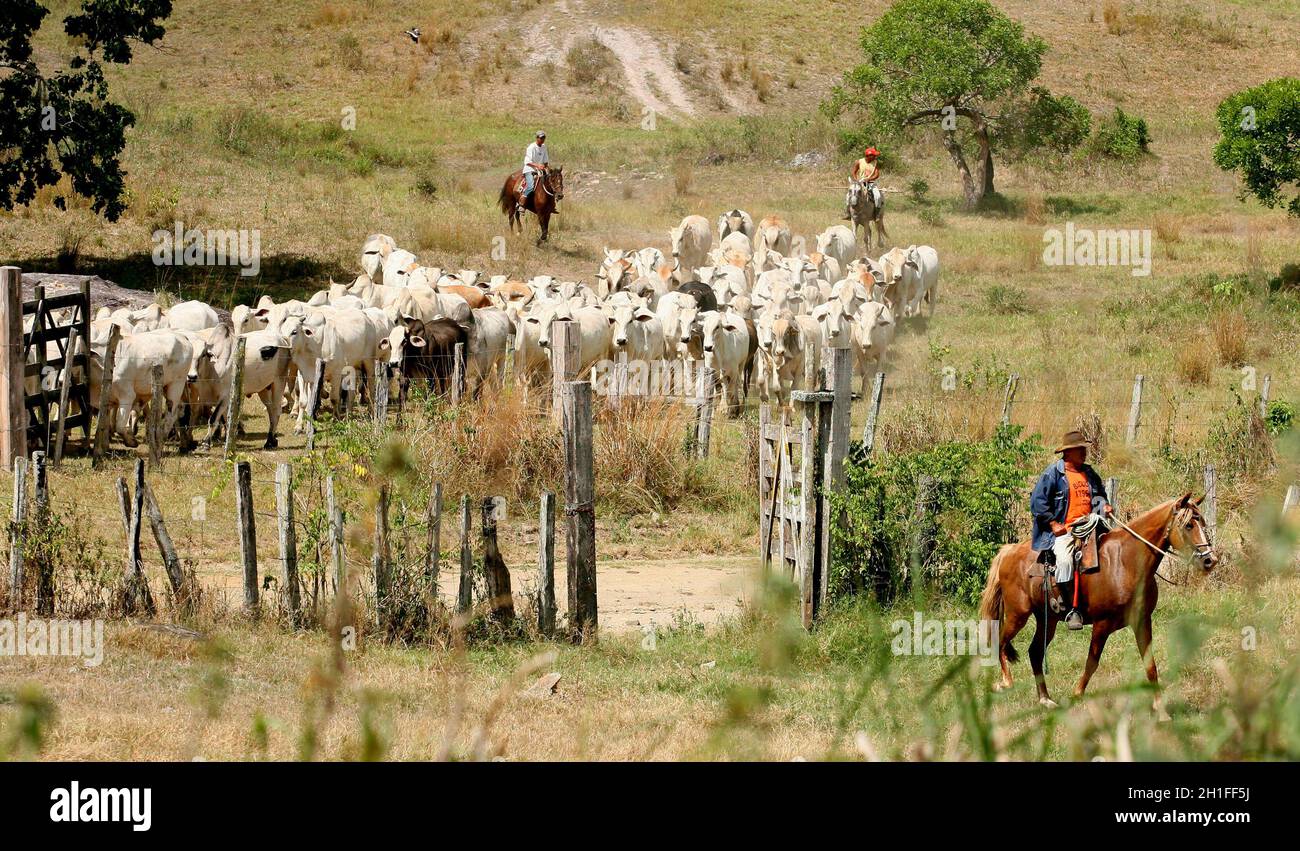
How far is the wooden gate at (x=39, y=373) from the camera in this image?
46.8 feet

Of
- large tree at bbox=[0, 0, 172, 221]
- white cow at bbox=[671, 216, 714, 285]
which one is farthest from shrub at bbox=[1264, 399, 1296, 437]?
large tree at bbox=[0, 0, 172, 221]

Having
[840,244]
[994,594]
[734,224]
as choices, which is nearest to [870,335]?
[840,244]

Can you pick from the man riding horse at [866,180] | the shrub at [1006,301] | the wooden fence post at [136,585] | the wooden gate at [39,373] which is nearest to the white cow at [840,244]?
the man riding horse at [866,180]

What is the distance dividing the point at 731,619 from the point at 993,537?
204 centimetres

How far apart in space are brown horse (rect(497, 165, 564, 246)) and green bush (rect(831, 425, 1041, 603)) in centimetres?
1695

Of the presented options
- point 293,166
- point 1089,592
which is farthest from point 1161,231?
point 1089,592

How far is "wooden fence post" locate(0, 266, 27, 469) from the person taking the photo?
46.6ft

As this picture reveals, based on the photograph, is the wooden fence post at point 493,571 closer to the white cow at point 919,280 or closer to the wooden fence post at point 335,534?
the wooden fence post at point 335,534

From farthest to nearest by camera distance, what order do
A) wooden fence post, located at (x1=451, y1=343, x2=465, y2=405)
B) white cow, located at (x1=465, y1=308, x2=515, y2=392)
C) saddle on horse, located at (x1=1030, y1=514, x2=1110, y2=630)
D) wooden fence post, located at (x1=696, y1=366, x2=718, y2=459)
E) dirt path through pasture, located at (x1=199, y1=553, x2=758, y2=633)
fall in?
white cow, located at (x1=465, y1=308, x2=515, y2=392)
wooden fence post, located at (x1=696, y1=366, x2=718, y2=459)
wooden fence post, located at (x1=451, y1=343, x2=465, y2=405)
dirt path through pasture, located at (x1=199, y1=553, x2=758, y2=633)
saddle on horse, located at (x1=1030, y1=514, x2=1110, y2=630)

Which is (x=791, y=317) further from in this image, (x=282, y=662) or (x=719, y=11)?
(x=719, y=11)

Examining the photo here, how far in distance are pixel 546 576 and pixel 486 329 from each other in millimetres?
9535

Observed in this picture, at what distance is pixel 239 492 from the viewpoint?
9914mm

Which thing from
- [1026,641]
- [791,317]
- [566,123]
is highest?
[566,123]

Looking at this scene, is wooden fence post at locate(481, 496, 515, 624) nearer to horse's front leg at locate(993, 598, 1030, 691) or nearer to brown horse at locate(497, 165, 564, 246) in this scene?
horse's front leg at locate(993, 598, 1030, 691)
